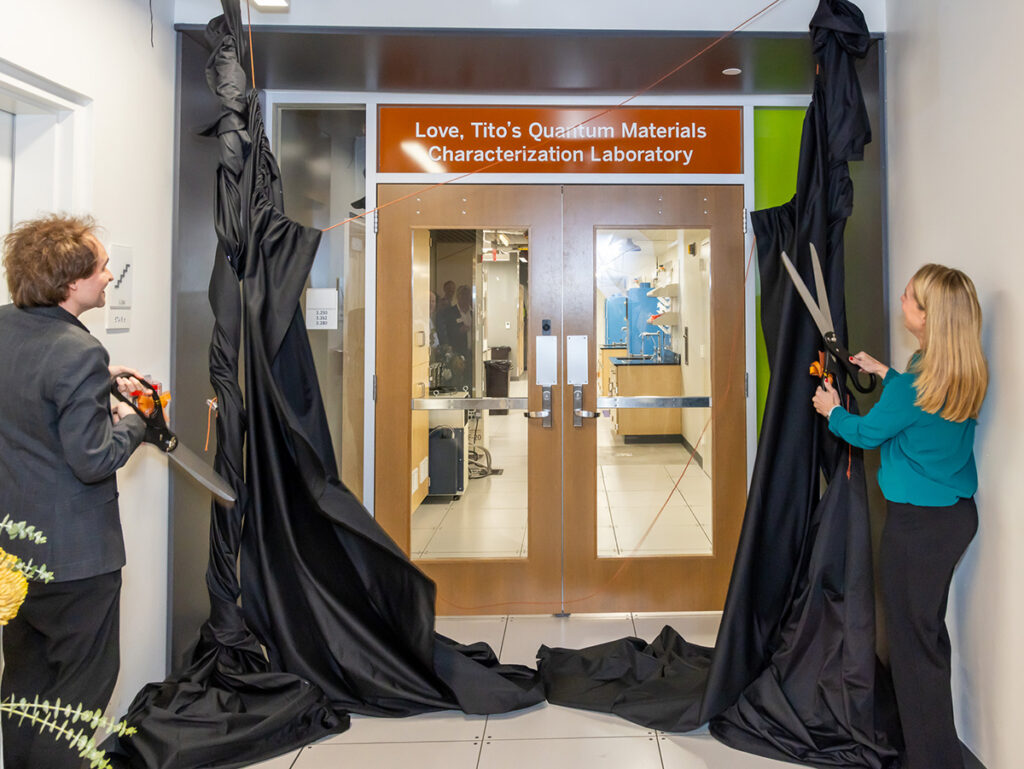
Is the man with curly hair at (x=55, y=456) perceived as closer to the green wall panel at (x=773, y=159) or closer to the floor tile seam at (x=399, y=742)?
the floor tile seam at (x=399, y=742)

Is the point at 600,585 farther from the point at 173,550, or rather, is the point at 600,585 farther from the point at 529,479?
the point at 173,550

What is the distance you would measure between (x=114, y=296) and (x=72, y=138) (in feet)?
1.59

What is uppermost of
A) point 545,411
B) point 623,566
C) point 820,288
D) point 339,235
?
point 339,235

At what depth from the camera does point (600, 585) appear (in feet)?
12.0

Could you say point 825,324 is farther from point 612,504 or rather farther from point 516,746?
point 516,746

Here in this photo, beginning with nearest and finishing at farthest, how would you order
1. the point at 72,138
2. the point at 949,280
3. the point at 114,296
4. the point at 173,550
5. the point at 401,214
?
1. the point at 949,280
2. the point at 72,138
3. the point at 114,296
4. the point at 173,550
5. the point at 401,214

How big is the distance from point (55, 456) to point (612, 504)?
248 cm

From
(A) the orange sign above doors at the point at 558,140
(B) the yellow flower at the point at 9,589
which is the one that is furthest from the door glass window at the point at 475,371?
(B) the yellow flower at the point at 9,589

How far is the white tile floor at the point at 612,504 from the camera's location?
364 cm

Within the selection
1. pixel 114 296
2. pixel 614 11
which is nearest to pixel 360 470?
pixel 114 296

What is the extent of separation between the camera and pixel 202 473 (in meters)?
2.37

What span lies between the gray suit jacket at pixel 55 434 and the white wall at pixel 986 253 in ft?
7.78

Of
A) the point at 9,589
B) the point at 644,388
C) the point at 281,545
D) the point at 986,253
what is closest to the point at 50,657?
the point at 281,545

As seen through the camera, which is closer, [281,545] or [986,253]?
[986,253]
